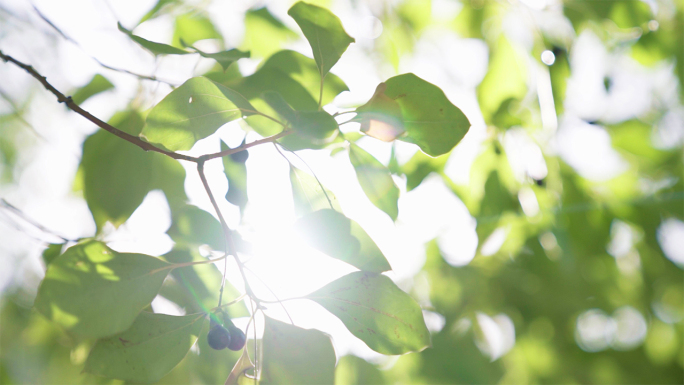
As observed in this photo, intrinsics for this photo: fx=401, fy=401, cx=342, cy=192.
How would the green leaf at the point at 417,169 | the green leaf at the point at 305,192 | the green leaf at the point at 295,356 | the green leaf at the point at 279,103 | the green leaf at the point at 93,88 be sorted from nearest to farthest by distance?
1. the green leaf at the point at 279,103
2. the green leaf at the point at 295,356
3. the green leaf at the point at 305,192
4. the green leaf at the point at 93,88
5. the green leaf at the point at 417,169

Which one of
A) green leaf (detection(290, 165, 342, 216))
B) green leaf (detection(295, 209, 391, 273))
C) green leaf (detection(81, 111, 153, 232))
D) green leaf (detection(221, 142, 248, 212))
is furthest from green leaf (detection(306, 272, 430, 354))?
green leaf (detection(81, 111, 153, 232))

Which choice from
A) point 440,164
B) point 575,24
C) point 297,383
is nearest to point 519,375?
point 440,164

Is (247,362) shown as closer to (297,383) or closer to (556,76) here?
(297,383)

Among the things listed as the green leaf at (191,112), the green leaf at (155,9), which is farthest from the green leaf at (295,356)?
the green leaf at (155,9)

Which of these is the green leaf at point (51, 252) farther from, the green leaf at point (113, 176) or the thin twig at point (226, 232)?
the thin twig at point (226, 232)

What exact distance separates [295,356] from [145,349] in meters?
0.18

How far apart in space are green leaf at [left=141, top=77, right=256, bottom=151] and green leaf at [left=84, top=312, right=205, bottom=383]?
0.74 feet

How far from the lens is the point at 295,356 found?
0.52m

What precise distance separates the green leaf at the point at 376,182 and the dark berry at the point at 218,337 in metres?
0.29

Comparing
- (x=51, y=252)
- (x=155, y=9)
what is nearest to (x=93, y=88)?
(x=155, y=9)

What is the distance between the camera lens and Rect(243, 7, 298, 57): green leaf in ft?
2.68

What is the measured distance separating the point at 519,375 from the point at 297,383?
1.48m

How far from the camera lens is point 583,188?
120 centimetres

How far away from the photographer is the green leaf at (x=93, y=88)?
764 mm
